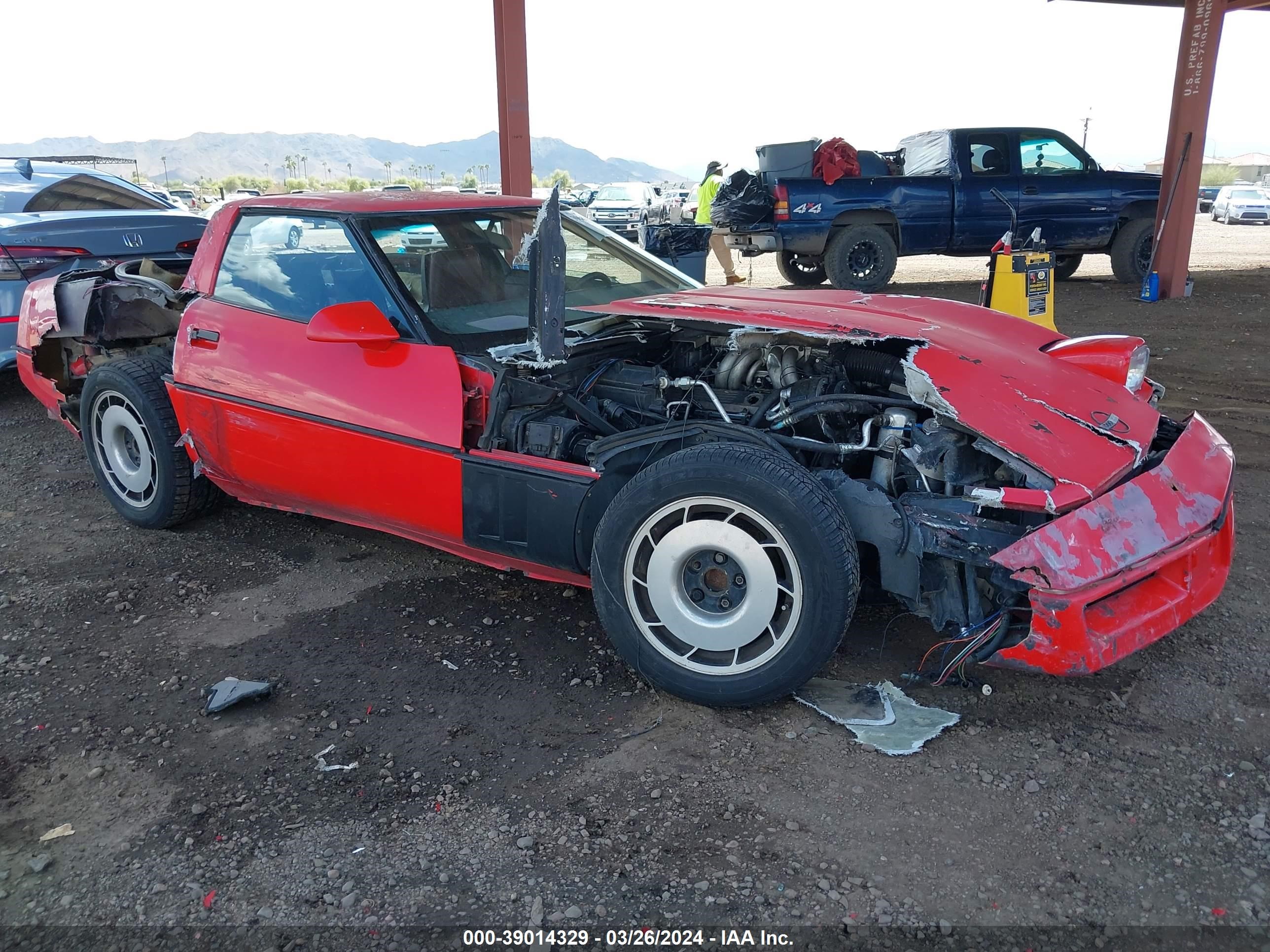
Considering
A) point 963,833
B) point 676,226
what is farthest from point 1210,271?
point 963,833

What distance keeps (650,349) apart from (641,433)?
0.66m

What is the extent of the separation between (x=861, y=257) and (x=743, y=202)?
169cm

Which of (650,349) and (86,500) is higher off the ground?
(650,349)

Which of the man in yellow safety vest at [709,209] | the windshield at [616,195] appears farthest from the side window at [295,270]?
the windshield at [616,195]

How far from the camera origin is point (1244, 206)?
30.2 m

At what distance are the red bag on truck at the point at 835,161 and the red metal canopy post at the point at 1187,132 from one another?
3.70m

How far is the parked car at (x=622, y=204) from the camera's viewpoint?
21.7m

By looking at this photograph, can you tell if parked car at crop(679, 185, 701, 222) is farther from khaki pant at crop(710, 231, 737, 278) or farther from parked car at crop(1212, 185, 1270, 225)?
parked car at crop(1212, 185, 1270, 225)

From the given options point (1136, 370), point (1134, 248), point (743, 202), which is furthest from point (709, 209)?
point (1136, 370)

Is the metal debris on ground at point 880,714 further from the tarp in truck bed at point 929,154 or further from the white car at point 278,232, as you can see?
the tarp in truck bed at point 929,154

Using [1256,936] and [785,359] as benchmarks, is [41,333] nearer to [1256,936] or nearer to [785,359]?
[785,359]

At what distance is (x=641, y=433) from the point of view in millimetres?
3033

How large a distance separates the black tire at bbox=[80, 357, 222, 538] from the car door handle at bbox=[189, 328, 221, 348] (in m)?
0.47

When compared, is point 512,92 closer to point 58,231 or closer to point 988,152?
point 58,231
